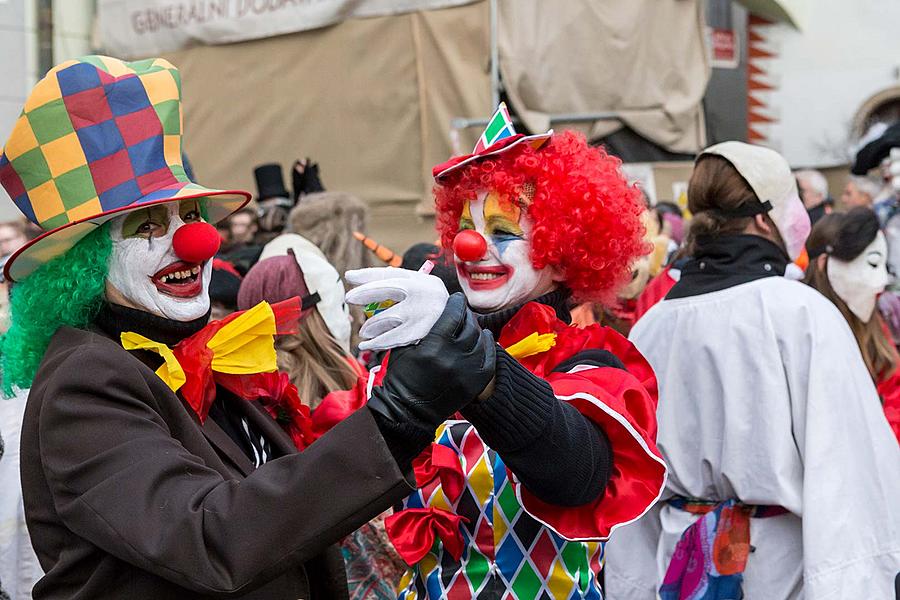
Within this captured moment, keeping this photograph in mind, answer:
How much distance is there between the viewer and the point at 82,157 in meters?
2.12

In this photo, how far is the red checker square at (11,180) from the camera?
2.16 meters

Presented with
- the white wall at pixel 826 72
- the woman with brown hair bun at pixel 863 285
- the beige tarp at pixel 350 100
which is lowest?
the white wall at pixel 826 72

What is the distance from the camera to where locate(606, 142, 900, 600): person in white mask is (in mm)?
3033

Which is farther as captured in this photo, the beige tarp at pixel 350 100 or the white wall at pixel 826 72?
the white wall at pixel 826 72

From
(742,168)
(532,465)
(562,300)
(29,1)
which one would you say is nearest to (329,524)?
(532,465)

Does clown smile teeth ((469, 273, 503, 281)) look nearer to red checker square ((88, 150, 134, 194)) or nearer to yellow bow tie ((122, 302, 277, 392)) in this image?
yellow bow tie ((122, 302, 277, 392))

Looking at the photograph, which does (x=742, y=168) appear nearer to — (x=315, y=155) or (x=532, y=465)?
(x=532, y=465)

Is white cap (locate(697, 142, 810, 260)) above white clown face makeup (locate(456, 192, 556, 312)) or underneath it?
underneath

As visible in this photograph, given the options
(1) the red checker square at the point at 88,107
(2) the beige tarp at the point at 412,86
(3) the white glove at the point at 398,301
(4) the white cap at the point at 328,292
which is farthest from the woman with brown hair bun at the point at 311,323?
(2) the beige tarp at the point at 412,86

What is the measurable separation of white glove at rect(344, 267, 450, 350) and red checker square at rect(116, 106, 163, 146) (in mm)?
714

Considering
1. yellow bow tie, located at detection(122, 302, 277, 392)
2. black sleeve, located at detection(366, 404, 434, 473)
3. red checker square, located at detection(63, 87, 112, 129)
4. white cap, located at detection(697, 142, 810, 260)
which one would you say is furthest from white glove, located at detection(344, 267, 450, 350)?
white cap, located at detection(697, 142, 810, 260)

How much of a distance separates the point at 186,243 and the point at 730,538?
1.85 metres

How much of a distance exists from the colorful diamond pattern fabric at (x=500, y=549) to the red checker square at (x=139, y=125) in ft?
2.93

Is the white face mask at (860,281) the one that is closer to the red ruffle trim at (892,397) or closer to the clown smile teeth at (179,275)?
the red ruffle trim at (892,397)
